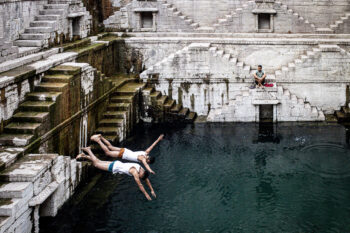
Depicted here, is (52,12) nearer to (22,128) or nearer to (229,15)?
(22,128)

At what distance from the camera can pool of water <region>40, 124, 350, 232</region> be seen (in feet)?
44.4

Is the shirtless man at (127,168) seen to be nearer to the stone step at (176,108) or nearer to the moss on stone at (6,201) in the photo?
the moss on stone at (6,201)

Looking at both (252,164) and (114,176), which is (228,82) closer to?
(252,164)

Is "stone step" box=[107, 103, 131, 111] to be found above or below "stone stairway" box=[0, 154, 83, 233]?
above

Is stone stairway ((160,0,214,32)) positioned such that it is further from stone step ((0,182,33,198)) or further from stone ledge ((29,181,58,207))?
stone step ((0,182,33,198))

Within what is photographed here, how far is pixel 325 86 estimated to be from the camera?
70.9 ft

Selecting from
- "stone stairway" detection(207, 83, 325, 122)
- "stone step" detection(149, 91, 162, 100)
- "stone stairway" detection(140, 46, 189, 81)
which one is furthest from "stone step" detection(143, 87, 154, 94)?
"stone stairway" detection(207, 83, 325, 122)

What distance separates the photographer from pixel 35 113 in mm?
14656

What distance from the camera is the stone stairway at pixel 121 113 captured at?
728 inches

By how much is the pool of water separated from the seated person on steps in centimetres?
182

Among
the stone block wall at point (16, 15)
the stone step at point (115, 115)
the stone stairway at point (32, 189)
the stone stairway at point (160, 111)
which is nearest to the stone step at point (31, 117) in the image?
the stone stairway at point (32, 189)

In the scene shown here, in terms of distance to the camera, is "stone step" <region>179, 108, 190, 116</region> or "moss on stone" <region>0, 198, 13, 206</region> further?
"stone step" <region>179, 108, 190, 116</region>

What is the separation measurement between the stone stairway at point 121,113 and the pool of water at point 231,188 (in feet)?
1.76

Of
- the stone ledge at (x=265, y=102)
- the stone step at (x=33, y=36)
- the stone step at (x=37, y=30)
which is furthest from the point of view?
the stone ledge at (x=265, y=102)
